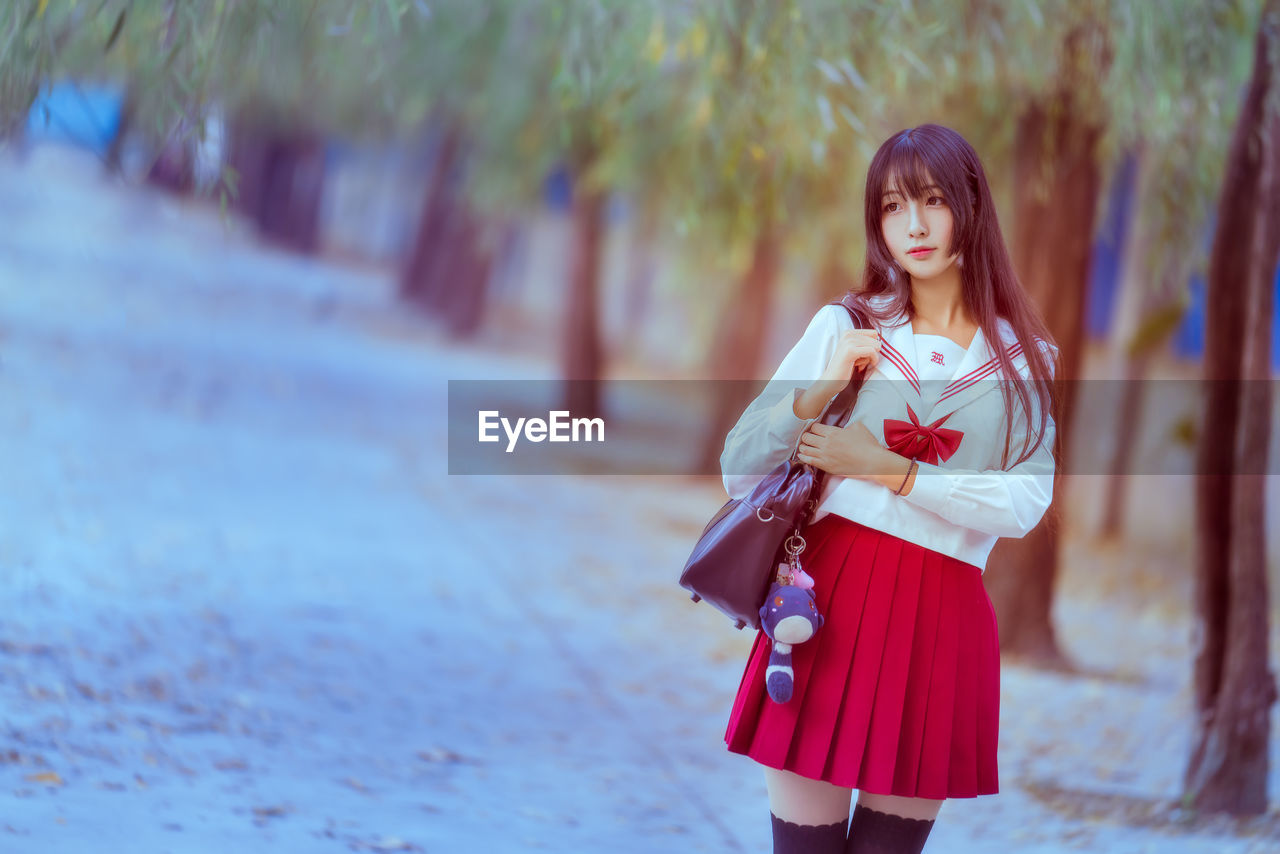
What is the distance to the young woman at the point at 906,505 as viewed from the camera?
2455mm

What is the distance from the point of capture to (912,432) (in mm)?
2508

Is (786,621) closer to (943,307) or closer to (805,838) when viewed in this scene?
(805,838)

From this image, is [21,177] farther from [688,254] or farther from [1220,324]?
[1220,324]

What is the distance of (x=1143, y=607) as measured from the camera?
32.9 ft

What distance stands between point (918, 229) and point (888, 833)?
1.08 meters

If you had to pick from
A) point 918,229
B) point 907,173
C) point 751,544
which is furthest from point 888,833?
point 907,173

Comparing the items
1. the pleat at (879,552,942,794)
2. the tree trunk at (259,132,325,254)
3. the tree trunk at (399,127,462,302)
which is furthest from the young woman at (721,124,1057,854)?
the tree trunk at (259,132,325,254)

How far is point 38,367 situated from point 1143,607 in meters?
10.0

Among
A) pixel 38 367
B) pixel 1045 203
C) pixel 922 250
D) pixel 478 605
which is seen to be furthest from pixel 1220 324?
pixel 38 367

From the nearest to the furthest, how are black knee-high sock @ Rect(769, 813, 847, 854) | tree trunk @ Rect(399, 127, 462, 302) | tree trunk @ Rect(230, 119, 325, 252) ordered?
1. black knee-high sock @ Rect(769, 813, 847, 854)
2. tree trunk @ Rect(399, 127, 462, 302)
3. tree trunk @ Rect(230, 119, 325, 252)

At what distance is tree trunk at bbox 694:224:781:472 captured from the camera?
1323cm

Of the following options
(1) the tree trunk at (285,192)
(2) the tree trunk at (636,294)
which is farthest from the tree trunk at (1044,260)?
(1) the tree trunk at (285,192)

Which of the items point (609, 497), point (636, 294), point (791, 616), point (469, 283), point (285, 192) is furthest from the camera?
point (636, 294)

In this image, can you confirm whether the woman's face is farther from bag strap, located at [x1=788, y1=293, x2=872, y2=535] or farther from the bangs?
bag strap, located at [x1=788, y1=293, x2=872, y2=535]
